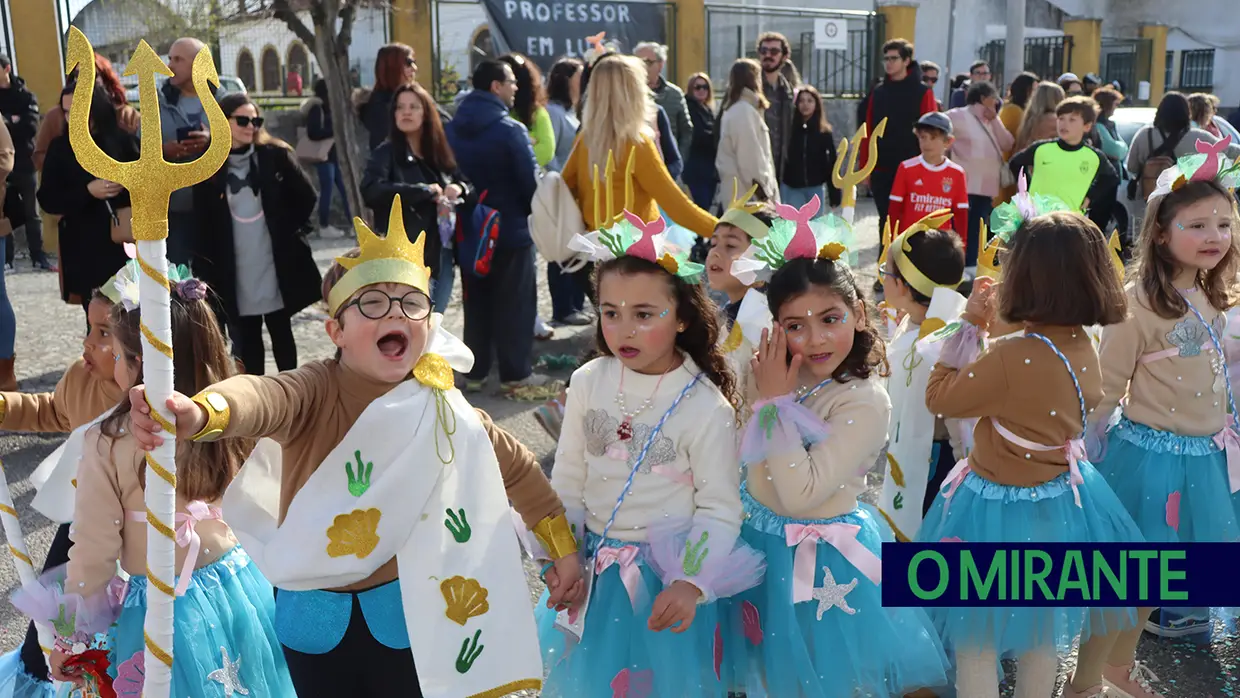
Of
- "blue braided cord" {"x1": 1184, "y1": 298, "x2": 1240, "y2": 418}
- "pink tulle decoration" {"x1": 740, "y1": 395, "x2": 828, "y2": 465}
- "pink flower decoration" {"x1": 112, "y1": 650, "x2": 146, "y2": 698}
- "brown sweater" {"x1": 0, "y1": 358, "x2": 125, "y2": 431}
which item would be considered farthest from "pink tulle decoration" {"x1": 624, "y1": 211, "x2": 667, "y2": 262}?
"blue braided cord" {"x1": 1184, "y1": 298, "x2": 1240, "y2": 418}

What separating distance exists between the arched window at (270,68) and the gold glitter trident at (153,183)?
21926 mm

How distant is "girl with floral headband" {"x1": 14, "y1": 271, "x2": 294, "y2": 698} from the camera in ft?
8.27

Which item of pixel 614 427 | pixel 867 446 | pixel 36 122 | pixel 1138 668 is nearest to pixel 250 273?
pixel 614 427

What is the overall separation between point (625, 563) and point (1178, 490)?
1791 millimetres

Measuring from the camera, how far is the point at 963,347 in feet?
10.4

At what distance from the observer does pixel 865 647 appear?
2.76 metres

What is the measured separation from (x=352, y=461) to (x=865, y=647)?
1.32m

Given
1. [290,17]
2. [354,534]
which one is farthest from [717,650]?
[290,17]

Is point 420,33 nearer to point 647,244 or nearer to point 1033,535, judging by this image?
point 647,244

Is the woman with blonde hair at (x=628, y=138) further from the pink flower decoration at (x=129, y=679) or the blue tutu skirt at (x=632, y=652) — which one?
the pink flower decoration at (x=129, y=679)

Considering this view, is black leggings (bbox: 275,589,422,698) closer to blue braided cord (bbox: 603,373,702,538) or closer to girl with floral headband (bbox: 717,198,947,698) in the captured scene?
blue braided cord (bbox: 603,373,702,538)

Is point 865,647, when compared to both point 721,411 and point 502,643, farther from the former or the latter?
point 502,643

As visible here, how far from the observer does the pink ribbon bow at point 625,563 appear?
2670mm

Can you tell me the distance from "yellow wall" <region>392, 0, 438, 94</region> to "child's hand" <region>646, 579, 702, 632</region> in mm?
12178
